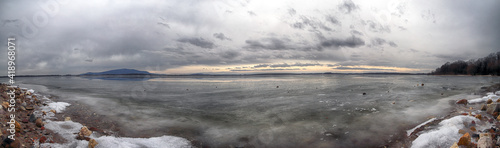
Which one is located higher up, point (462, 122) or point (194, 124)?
point (462, 122)

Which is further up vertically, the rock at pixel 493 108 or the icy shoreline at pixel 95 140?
the rock at pixel 493 108

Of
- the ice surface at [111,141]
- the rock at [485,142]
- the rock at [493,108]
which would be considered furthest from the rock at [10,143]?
the rock at [493,108]

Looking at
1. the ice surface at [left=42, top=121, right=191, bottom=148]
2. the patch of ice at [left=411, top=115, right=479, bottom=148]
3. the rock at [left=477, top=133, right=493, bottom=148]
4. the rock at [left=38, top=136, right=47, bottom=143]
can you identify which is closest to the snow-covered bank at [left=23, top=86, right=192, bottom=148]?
the ice surface at [left=42, top=121, right=191, bottom=148]

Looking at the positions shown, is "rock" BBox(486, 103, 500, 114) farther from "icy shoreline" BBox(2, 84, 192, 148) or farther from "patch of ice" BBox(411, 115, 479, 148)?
"icy shoreline" BBox(2, 84, 192, 148)

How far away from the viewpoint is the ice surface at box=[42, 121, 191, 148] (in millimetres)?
5328

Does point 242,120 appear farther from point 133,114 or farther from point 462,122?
point 462,122

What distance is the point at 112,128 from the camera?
7.96 m

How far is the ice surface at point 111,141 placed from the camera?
533 centimetres

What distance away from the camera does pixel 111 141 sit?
5527 mm

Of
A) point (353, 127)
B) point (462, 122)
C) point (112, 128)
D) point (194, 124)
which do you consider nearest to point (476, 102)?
point (462, 122)

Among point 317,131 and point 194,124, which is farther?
point 194,124

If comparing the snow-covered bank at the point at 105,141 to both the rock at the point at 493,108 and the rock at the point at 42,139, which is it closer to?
the rock at the point at 42,139

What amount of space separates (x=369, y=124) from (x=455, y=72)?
164 metres

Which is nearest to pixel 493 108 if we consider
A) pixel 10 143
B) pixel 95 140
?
pixel 95 140
